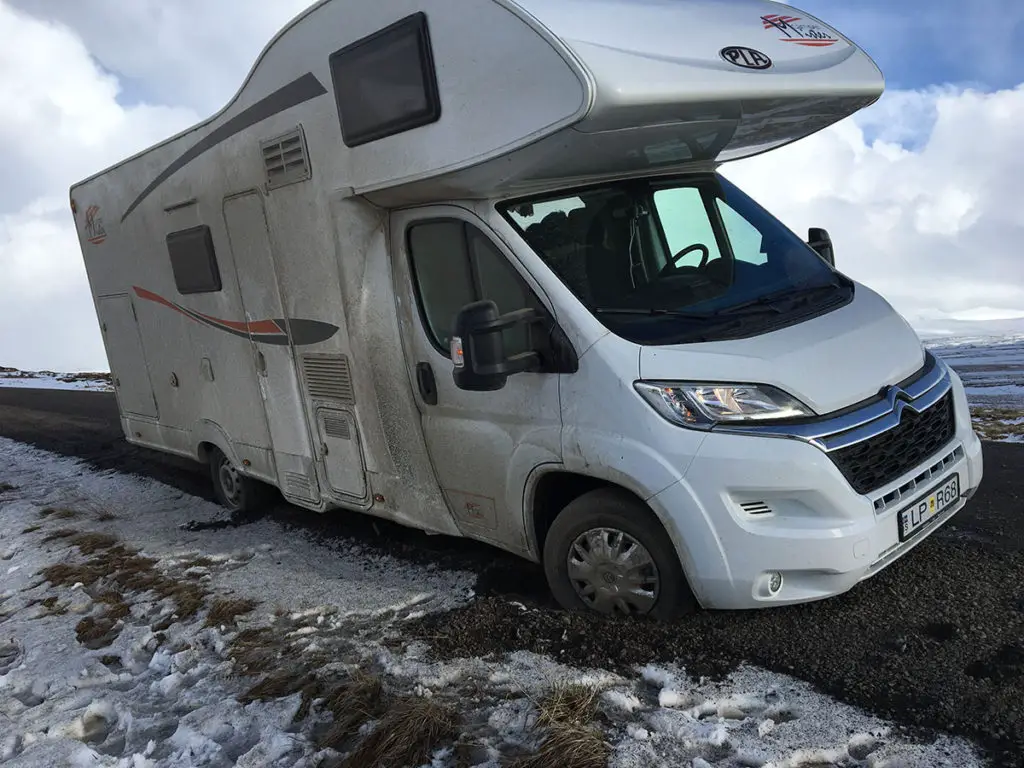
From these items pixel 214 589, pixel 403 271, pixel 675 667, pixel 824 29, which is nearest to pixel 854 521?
pixel 675 667

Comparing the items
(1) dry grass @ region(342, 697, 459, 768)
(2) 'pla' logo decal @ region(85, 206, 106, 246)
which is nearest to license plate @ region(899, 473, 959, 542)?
(1) dry grass @ region(342, 697, 459, 768)

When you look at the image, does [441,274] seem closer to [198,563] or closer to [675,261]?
[675,261]

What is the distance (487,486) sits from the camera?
4.33 meters

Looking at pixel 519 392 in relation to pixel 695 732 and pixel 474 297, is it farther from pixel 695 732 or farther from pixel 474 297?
pixel 695 732

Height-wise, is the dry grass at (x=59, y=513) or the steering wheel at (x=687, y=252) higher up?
the steering wheel at (x=687, y=252)

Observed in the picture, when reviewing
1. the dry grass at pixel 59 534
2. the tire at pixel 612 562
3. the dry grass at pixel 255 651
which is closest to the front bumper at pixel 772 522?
the tire at pixel 612 562

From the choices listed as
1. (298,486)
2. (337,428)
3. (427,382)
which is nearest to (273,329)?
(337,428)

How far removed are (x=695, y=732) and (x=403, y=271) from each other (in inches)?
109

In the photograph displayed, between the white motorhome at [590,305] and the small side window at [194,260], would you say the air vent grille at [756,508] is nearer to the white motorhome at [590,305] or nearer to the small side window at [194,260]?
the white motorhome at [590,305]

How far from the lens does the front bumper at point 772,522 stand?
3.32 m

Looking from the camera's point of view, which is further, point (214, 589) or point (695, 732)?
point (214, 589)

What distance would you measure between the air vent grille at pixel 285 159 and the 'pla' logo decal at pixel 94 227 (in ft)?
10.5

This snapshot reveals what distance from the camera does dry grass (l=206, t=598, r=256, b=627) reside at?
4.52 m

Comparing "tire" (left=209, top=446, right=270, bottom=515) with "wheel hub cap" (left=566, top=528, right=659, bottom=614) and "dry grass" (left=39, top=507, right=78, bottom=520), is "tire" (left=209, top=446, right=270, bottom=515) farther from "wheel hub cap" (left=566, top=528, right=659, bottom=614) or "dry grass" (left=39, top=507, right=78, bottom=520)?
"wheel hub cap" (left=566, top=528, right=659, bottom=614)
